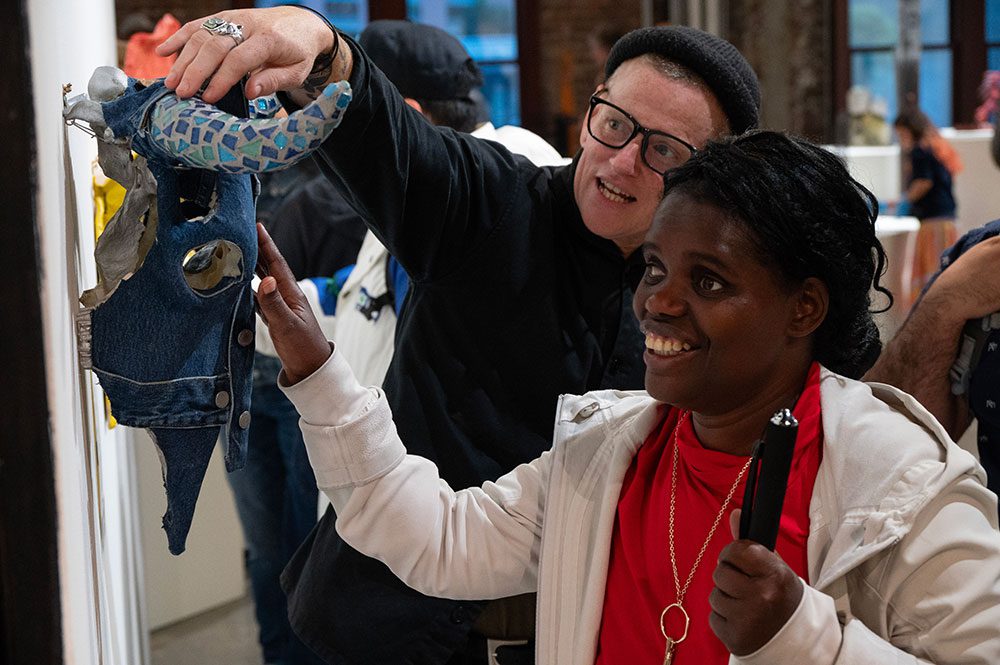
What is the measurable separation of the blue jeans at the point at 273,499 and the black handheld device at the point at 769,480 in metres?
2.24

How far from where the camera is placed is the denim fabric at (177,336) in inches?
41.2

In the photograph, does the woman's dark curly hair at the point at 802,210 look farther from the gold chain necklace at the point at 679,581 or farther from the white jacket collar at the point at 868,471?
the gold chain necklace at the point at 679,581

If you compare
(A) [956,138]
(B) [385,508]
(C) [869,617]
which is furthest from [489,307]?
(A) [956,138]

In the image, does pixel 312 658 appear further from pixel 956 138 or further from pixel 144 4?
pixel 144 4

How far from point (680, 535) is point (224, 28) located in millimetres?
686

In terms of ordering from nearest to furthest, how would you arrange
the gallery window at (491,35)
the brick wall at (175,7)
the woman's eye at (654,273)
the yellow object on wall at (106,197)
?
the woman's eye at (654,273), the yellow object on wall at (106,197), the brick wall at (175,7), the gallery window at (491,35)

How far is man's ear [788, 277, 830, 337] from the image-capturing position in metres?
1.25

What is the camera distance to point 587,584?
1.31 m

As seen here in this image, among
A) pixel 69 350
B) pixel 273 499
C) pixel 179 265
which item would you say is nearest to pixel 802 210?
pixel 179 265

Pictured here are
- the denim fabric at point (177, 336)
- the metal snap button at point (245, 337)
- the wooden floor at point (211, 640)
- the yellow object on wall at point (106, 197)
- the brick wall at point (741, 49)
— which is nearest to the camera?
the denim fabric at point (177, 336)

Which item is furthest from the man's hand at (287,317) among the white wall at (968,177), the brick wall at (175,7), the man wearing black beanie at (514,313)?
the brick wall at (175,7)

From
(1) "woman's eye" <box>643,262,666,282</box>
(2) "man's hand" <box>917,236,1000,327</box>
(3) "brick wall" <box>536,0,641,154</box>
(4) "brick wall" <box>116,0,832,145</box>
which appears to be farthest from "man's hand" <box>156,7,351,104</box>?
(3) "brick wall" <box>536,0,641,154</box>

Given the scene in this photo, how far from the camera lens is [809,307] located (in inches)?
49.7

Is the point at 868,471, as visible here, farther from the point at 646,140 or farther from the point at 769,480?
the point at 646,140
